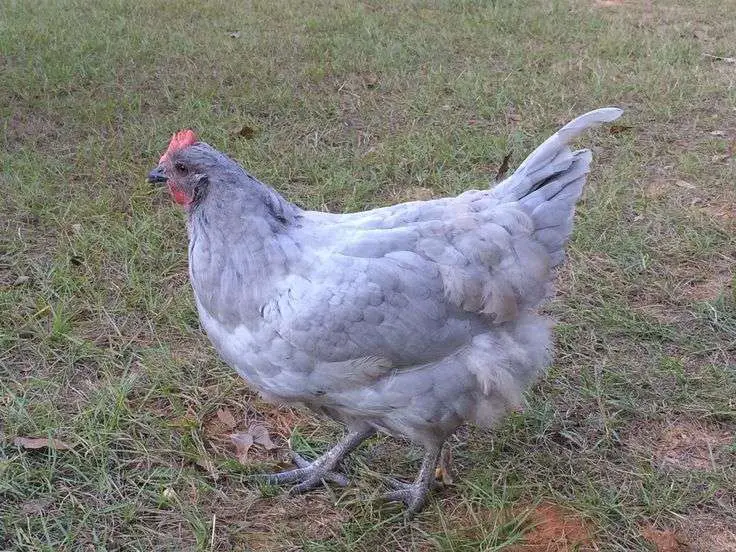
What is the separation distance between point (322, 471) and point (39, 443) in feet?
3.78

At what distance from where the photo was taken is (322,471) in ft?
9.07

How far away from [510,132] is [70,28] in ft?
15.5

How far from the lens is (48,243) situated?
4.01 meters

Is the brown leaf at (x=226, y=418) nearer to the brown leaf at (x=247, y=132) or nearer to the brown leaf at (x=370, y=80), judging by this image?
the brown leaf at (x=247, y=132)

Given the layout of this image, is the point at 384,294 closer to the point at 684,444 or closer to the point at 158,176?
the point at 158,176

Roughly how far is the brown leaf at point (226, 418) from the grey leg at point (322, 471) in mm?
368

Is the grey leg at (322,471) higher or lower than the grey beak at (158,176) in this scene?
lower

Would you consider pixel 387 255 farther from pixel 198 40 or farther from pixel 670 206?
pixel 198 40

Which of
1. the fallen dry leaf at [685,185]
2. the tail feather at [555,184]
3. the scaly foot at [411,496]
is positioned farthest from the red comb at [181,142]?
the fallen dry leaf at [685,185]

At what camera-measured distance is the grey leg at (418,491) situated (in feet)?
8.60

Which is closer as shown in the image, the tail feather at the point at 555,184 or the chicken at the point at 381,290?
the chicken at the point at 381,290

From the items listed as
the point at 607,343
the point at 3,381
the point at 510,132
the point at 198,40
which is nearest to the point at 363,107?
the point at 510,132

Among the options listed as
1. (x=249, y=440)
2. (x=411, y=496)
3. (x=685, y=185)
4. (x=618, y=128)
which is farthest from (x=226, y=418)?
(x=618, y=128)

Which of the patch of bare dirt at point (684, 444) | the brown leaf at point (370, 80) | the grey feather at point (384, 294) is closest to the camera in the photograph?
the grey feather at point (384, 294)
